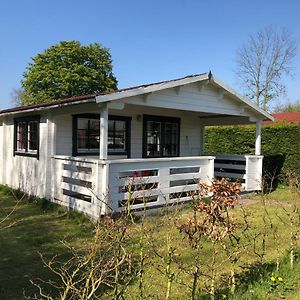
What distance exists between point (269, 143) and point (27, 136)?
32.0 feet

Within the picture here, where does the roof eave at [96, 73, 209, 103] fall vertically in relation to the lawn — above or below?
above

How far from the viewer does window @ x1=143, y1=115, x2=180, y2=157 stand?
11.4m

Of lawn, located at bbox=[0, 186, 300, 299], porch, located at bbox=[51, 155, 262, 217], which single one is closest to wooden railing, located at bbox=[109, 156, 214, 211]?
porch, located at bbox=[51, 155, 262, 217]

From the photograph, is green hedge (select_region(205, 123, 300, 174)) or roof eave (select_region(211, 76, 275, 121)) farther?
green hedge (select_region(205, 123, 300, 174))

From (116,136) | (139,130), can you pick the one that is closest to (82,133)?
(116,136)

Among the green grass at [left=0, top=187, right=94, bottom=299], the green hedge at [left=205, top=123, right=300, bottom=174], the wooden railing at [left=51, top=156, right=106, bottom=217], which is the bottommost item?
the green grass at [left=0, top=187, right=94, bottom=299]

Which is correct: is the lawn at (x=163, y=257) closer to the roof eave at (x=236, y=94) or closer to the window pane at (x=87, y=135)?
the window pane at (x=87, y=135)

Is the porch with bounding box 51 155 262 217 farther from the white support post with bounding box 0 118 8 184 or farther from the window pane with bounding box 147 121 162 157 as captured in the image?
the white support post with bounding box 0 118 8 184

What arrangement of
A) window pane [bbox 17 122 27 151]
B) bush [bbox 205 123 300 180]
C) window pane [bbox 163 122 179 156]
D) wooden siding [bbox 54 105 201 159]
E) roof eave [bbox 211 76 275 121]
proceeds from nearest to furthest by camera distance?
wooden siding [bbox 54 105 201 159]
roof eave [bbox 211 76 275 121]
window pane [bbox 17 122 27 151]
window pane [bbox 163 122 179 156]
bush [bbox 205 123 300 180]

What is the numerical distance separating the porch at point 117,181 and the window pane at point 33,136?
1387 mm

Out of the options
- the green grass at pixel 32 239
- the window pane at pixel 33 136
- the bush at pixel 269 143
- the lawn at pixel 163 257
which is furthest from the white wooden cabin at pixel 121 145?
the bush at pixel 269 143

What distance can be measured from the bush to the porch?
4929mm

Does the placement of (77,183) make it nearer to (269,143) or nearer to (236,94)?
(236,94)

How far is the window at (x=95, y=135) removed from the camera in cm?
976
